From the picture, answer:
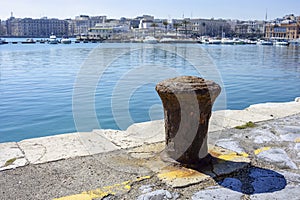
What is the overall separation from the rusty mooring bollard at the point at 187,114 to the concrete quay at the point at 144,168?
17 centimetres

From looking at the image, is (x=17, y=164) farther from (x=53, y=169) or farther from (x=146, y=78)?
(x=146, y=78)

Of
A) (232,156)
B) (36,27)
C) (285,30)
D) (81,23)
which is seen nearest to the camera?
(232,156)

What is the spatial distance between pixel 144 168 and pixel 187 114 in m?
0.70

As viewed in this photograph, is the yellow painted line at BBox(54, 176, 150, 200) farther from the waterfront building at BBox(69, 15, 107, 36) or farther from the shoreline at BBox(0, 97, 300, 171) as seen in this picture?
the waterfront building at BBox(69, 15, 107, 36)

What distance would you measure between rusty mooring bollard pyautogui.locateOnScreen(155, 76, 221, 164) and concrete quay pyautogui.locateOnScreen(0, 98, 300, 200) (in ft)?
0.55

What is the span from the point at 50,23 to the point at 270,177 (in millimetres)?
182532

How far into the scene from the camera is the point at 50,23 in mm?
172875

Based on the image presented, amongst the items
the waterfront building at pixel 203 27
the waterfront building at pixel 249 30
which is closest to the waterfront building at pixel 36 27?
the waterfront building at pixel 203 27

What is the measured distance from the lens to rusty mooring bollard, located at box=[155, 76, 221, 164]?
3181 mm

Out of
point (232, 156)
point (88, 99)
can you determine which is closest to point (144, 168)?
Result: point (232, 156)

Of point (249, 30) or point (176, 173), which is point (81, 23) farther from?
point (176, 173)

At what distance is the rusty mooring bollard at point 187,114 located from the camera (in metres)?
3.18

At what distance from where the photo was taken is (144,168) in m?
3.34

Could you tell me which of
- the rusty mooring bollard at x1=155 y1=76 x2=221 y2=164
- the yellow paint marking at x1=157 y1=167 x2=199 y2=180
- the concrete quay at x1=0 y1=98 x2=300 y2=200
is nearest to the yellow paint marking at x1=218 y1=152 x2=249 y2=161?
the concrete quay at x1=0 y1=98 x2=300 y2=200
